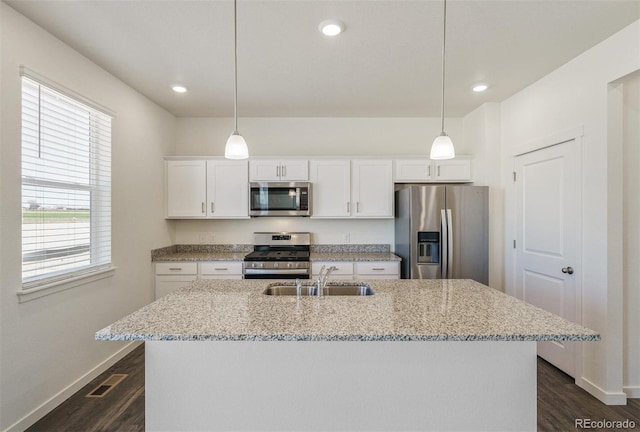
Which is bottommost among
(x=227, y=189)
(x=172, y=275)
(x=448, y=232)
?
(x=172, y=275)

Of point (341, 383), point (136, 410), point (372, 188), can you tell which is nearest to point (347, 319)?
point (341, 383)

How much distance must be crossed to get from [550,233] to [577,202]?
404 mm

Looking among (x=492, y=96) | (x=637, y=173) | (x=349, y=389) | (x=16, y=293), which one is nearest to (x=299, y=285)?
(x=349, y=389)

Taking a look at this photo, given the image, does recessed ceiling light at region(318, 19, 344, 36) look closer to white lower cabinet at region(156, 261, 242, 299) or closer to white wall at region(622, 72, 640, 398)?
white wall at region(622, 72, 640, 398)

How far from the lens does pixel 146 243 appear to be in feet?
11.5

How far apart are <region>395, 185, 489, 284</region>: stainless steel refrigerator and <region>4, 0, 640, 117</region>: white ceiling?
1070mm

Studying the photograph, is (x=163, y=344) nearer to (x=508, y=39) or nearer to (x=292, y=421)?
(x=292, y=421)

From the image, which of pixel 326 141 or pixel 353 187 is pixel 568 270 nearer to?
pixel 353 187

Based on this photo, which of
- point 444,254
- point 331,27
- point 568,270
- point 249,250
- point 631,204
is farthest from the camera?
point 249,250

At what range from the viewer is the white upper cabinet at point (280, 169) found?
3.90 meters

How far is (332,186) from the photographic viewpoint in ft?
12.9

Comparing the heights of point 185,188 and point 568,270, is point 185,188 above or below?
above

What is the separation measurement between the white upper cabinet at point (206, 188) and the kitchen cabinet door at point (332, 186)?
33.2 inches

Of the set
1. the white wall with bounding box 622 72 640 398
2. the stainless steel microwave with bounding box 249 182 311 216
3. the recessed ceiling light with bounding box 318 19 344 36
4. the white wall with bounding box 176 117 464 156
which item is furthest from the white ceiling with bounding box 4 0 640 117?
the stainless steel microwave with bounding box 249 182 311 216
